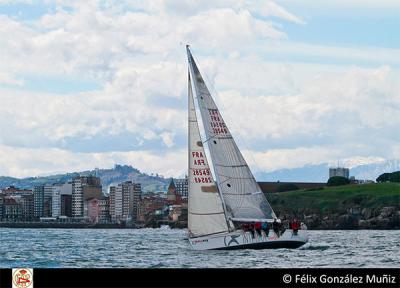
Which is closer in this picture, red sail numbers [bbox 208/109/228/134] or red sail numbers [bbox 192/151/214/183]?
red sail numbers [bbox 192/151/214/183]

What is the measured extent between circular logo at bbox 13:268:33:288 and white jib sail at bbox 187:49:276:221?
3315cm

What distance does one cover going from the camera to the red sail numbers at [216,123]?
5109cm

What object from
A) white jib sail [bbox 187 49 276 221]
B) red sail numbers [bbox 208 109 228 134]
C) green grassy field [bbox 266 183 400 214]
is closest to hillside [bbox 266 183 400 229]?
green grassy field [bbox 266 183 400 214]

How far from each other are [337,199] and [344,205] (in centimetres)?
508

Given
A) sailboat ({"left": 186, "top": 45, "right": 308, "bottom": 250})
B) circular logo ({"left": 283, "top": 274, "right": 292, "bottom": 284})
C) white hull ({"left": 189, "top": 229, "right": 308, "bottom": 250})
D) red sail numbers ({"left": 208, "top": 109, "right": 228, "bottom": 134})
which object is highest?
red sail numbers ({"left": 208, "top": 109, "right": 228, "bottom": 134})

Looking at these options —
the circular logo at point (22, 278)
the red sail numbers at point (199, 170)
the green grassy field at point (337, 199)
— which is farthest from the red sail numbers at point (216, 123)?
the green grassy field at point (337, 199)

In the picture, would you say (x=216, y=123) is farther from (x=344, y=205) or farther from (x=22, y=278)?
(x=344, y=205)

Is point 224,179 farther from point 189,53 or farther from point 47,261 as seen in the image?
point 47,261

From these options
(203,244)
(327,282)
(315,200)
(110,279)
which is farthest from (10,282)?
(315,200)

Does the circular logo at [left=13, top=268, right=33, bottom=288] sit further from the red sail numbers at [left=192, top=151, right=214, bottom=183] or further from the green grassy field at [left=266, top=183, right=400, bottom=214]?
the green grassy field at [left=266, top=183, right=400, bottom=214]

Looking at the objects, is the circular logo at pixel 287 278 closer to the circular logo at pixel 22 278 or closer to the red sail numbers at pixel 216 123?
the circular logo at pixel 22 278

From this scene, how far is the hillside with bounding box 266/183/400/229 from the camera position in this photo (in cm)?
16375

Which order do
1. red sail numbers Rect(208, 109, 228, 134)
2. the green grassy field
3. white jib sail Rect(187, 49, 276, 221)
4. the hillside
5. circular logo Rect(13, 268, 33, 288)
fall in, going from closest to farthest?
circular logo Rect(13, 268, 33, 288), white jib sail Rect(187, 49, 276, 221), red sail numbers Rect(208, 109, 228, 134), the hillside, the green grassy field

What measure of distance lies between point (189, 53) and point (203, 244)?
934cm
